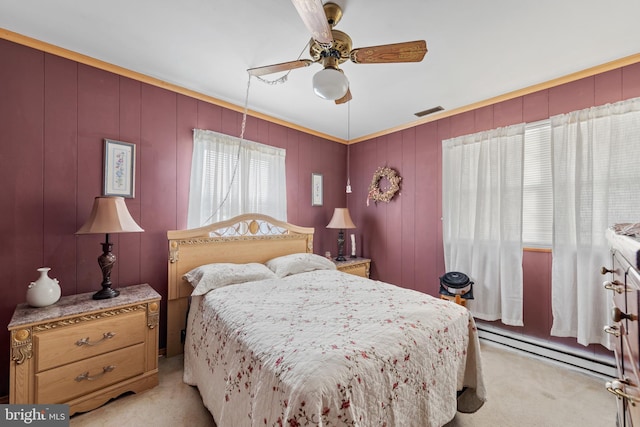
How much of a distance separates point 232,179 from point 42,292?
1761mm

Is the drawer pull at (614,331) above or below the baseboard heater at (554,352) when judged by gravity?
above

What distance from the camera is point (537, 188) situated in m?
2.66

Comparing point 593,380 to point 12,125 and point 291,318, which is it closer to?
point 291,318

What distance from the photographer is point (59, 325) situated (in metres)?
1.71

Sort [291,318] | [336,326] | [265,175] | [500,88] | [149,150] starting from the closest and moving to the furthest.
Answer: [336,326] < [291,318] < [149,150] < [500,88] < [265,175]

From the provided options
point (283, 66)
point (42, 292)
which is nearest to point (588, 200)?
point (283, 66)

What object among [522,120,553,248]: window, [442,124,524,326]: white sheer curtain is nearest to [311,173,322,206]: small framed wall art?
[442,124,524,326]: white sheer curtain

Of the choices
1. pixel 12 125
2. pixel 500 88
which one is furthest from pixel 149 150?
pixel 500 88

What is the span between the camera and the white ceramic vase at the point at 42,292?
1.78 meters

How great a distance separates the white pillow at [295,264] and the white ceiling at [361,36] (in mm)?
1793

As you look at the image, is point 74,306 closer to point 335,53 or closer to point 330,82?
point 330,82

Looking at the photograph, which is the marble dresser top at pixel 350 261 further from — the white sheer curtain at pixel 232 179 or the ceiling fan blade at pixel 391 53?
the ceiling fan blade at pixel 391 53

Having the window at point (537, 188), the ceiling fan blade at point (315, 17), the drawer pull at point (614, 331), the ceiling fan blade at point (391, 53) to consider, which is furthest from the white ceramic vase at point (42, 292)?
the window at point (537, 188)

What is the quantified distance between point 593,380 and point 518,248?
116 cm
